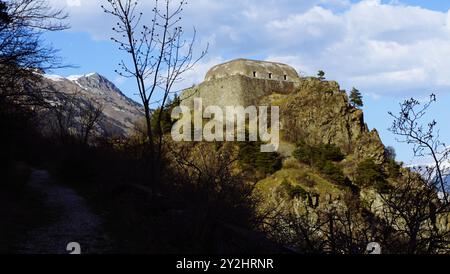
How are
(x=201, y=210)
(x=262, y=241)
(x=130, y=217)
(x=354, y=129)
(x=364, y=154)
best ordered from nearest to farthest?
(x=262, y=241) < (x=201, y=210) < (x=130, y=217) < (x=364, y=154) < (x=354, y=129)

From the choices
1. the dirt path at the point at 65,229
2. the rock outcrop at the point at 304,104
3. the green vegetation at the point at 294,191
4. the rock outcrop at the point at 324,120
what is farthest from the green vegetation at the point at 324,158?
the dirt path at the point at 65,229

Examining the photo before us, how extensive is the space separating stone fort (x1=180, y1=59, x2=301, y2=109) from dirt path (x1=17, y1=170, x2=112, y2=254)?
92.4 ft

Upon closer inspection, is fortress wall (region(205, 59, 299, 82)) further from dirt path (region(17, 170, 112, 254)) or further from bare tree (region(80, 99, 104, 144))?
dirt path (region(17, 170, 112, 254))

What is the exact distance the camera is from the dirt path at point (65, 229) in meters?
9.19

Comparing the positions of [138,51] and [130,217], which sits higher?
[138,51]

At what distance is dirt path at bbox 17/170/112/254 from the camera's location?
30.2 feet

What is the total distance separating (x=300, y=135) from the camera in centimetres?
3956

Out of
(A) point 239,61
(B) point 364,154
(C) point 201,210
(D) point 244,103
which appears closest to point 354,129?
(B) point 364,154

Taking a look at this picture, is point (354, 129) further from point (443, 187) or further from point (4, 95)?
point (443, 187)

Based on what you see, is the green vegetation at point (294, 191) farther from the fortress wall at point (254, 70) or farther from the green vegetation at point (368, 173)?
the fortress wall at point (254, 70)

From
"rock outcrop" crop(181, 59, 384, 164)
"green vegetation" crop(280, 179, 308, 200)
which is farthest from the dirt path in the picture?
"rock outcrop" crop(181, 59, 384, 164)

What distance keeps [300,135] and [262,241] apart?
32789mm
